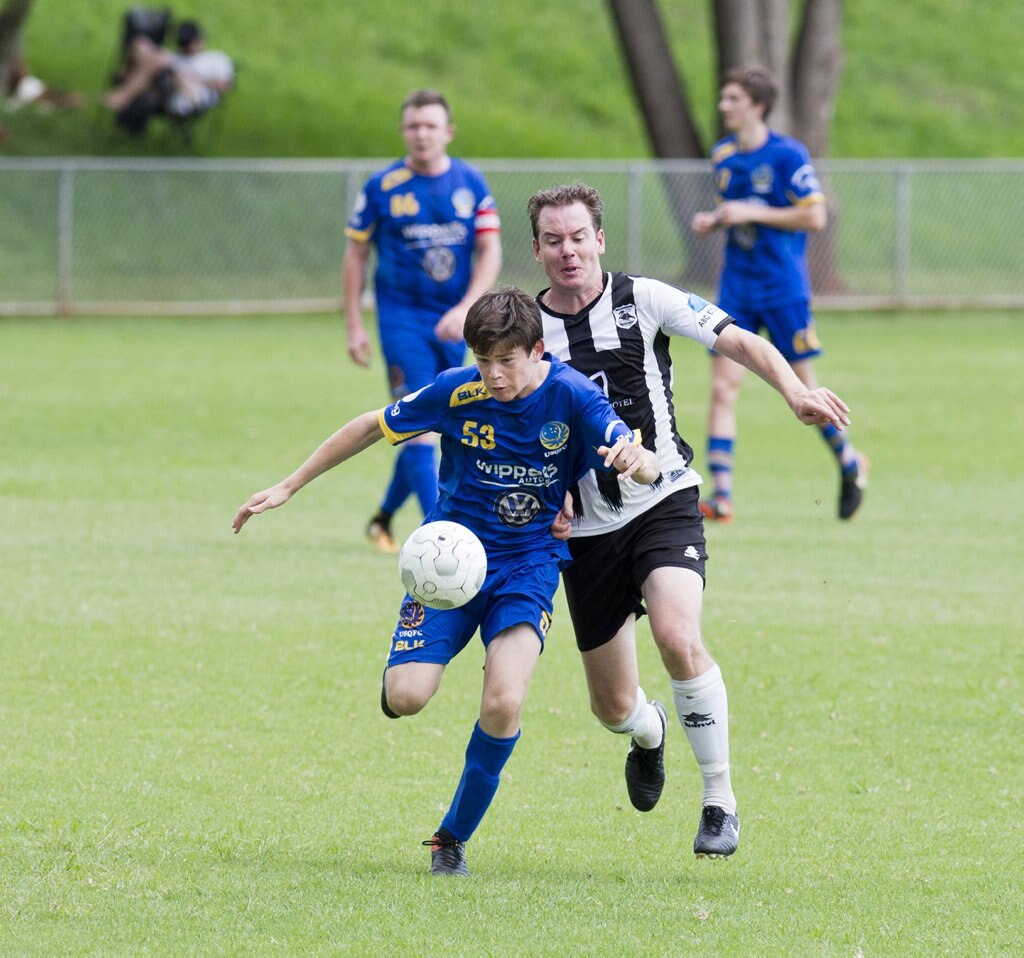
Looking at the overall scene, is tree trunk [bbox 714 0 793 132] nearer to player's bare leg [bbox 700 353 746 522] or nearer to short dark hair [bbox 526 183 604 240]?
player's bare leg [bbox 700 353 746 522]

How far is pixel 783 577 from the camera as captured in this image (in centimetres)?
958

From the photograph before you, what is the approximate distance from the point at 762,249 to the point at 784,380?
6.08m

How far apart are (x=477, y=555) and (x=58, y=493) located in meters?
7.33

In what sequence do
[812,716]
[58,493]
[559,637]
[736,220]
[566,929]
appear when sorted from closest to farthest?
[566,929], [812,716], [559,637], [736,220], [58,493]

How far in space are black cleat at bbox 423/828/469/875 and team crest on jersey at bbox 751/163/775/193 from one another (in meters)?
7.03

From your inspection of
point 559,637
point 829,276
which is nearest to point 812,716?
point 559,637

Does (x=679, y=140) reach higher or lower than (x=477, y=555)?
lower

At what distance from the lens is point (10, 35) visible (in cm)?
2661

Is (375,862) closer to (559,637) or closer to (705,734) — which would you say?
(705,734)

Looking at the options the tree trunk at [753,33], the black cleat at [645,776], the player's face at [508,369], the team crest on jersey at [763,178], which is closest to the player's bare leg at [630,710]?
the black cleat at [645,776]

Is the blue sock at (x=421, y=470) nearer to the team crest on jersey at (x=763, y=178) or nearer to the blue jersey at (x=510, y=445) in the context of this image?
the team crest on jersey at (x=763, y=178)

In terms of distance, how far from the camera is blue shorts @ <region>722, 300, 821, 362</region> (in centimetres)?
1107

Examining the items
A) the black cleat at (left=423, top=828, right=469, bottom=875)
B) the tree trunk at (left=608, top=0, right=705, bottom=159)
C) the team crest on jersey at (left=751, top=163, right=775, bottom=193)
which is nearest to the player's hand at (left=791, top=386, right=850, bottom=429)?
the black cleat at (left=423, top=828, right=469, bottom=875)

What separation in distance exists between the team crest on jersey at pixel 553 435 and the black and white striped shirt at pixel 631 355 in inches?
14.9
